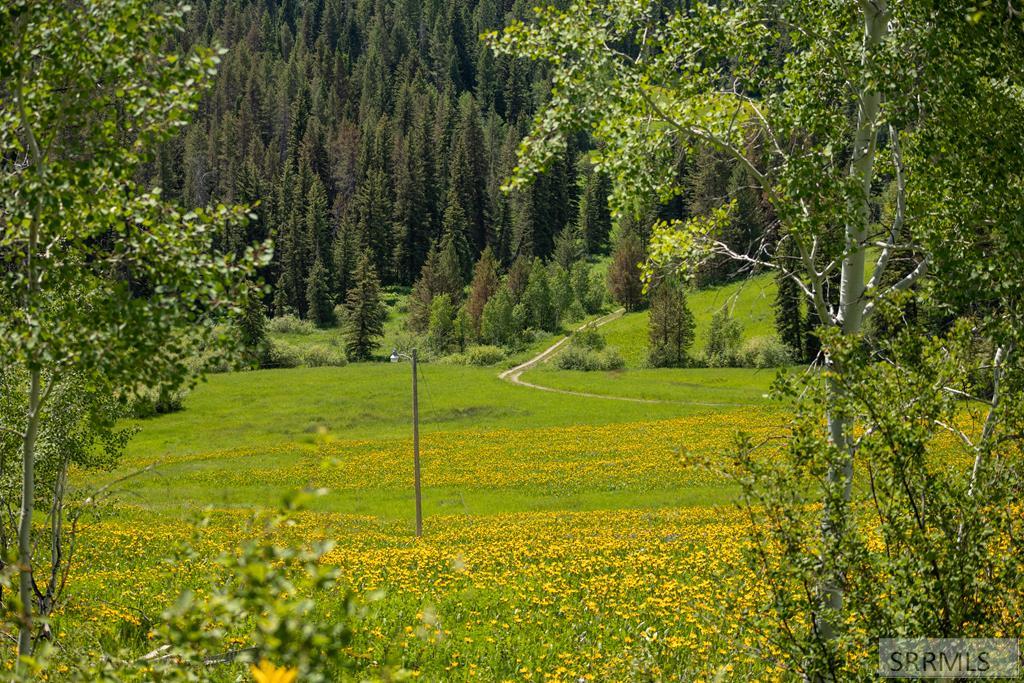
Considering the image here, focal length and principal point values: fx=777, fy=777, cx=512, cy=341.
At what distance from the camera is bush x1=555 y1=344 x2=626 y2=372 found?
81500 mm

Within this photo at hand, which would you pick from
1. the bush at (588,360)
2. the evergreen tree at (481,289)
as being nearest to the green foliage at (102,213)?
the bush at (588,360)

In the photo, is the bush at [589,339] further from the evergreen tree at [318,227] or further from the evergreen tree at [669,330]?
the evergreen tree at [318,227]

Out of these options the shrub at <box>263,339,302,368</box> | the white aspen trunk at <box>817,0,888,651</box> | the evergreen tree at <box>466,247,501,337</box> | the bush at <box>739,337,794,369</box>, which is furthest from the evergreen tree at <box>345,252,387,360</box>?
the white aspen trunk at <box>817,0,888,651</box>

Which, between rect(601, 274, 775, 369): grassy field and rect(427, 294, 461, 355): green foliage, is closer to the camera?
rect(601, 274, 775, 369): grassy field

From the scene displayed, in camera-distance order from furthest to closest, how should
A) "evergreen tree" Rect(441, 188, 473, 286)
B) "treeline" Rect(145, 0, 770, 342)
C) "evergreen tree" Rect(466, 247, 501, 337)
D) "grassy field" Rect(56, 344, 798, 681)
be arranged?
"evergreen tree" Rect(441, 188, 473, 286) < "treeline" Rect(145, 0, 770, 342) < "evergreen tree" Rect(466, 247, 501, 337) < "grassy field" Rect(56, 344, 798, 681)

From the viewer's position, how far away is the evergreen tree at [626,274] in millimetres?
108312

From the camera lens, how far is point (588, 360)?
8169 centimetres

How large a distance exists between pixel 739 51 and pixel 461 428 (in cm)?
5053

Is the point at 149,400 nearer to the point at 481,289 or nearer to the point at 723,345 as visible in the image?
the point at 723,345

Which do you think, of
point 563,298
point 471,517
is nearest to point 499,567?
point 471,517

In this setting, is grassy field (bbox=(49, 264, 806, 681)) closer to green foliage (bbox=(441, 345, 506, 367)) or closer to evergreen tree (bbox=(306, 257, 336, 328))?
green foliage (bbox=(441, 345, 506, 367))

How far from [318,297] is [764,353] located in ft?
209

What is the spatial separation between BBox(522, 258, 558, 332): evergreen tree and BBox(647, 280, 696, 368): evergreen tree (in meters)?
18.5

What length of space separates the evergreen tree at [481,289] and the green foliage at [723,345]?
3123 cm
